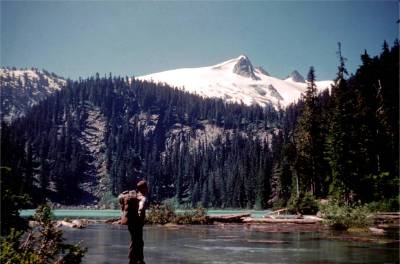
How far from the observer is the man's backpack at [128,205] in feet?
39.2

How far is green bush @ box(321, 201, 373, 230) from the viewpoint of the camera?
121 ft

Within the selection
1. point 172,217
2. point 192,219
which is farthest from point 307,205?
point 172,217

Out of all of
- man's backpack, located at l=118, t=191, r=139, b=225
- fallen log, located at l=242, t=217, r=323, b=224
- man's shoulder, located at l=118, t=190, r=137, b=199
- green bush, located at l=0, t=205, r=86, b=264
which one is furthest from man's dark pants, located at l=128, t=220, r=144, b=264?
fallen log, located at l=242, t=217, r=323, b=224

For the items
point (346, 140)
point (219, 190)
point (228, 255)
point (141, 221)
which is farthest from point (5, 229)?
point (219, 190)

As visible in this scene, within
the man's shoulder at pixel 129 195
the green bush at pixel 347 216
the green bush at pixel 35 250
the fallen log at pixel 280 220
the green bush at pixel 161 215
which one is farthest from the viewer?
the green bush at pixel 161 215

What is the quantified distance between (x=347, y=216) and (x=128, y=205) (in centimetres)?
3093

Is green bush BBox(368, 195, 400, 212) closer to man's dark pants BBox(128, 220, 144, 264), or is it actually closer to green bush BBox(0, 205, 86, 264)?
man's dark pants BBox(128, 220, 144, 264)

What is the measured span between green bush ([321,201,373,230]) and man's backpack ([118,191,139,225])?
29234 millimetres

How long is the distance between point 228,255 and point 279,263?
12.4 ft

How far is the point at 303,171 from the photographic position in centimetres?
7156

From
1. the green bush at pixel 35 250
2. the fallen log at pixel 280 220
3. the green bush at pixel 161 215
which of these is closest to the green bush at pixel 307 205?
the fallen log at pixel 280 220

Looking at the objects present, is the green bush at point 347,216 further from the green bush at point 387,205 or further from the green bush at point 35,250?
the green bush at point 35,250

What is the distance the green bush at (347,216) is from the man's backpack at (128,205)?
29234 millimetres

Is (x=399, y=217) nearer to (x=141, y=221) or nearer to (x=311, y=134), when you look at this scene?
(x=311, y=134)
